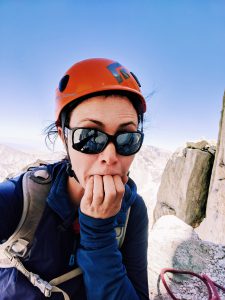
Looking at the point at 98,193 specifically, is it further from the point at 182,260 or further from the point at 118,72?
the point at 182,260

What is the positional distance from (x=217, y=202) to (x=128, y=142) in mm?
12416

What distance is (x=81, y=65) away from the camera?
7.39ft

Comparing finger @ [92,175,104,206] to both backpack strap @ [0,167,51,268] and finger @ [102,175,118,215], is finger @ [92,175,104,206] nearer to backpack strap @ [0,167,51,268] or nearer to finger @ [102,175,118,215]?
finger @ [102,175,118,215]

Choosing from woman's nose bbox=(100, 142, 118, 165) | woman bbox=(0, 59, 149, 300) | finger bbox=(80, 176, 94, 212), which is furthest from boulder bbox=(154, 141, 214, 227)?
finger bbox=(80, 176, 94, 212)

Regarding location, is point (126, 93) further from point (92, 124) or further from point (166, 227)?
point (166, 227)

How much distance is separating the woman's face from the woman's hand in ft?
0.31

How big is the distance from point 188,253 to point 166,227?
134 centimetres

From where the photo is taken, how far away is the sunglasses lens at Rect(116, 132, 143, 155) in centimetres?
197

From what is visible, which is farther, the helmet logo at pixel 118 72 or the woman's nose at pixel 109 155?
the helmet logo at pixel 118 72

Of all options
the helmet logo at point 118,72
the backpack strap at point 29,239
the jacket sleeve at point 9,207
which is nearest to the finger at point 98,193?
the backpack strap at point 29,239

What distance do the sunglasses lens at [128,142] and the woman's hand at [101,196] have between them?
0.30 meters

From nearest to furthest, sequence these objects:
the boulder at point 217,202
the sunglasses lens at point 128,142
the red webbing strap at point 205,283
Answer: the sunglasses lens at point 128,142 → the red webbing strap at point 205,283 → the boulder at point 217,202

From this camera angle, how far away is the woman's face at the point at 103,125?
188 centimetres

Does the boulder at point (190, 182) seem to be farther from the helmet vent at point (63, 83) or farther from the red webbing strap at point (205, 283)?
the helmet vent at point (63, 83)
